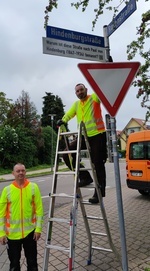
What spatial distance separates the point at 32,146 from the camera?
31172 mm

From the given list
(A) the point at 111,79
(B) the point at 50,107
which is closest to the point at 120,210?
(A) the point at 111,79

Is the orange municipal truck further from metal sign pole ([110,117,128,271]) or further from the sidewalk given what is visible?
metal sign pole ([110,117,128,271])

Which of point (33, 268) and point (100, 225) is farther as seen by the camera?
point (100, 225)

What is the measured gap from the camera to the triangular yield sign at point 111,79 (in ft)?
10.1

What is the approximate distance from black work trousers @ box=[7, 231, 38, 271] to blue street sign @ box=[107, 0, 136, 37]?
9.23ft

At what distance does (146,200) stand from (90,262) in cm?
638

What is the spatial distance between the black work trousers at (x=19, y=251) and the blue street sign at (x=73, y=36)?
97.2 inches

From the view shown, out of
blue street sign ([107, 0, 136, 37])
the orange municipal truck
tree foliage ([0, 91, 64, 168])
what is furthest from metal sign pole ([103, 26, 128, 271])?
tree foliage ([0, 91, 64, 168])

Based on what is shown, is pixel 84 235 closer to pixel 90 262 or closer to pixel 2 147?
pixel 90 262

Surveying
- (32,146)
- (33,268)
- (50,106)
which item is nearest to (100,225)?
(33,268)

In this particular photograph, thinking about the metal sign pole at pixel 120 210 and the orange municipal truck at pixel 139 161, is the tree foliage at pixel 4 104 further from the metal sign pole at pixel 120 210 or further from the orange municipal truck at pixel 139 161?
the metal sign pole at pixel 120 210

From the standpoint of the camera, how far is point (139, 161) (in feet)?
35.3

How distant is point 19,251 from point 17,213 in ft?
1.55

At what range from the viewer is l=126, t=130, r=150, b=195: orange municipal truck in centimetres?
1041
